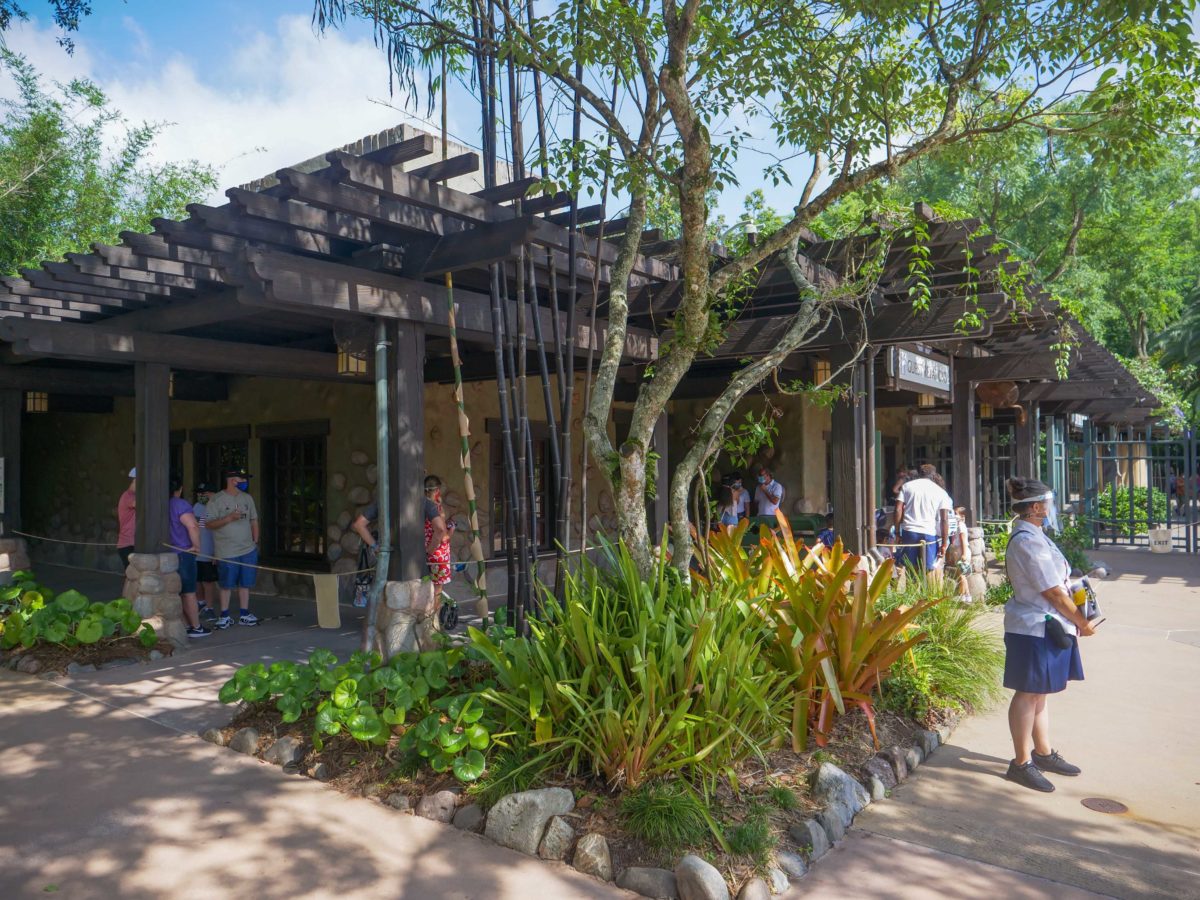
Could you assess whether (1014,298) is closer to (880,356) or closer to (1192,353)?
(880,356)

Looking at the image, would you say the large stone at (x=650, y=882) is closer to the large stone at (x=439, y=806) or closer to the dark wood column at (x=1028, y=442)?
the large stone at (x=439, y=806)

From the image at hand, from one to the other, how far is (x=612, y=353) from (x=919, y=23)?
2.61 m

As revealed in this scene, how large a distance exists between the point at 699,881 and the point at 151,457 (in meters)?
5.98

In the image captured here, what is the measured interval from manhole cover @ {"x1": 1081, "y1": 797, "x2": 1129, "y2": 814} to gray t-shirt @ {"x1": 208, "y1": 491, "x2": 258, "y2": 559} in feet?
21.9

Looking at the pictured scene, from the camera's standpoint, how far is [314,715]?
4.71 m

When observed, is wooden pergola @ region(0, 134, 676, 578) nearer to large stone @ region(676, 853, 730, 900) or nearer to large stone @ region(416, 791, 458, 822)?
large stone @ region(416, 791, 458, 822)

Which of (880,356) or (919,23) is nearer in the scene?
(919,23)

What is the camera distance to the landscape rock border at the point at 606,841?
312 cm

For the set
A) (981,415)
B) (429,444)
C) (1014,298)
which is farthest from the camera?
(981,415)

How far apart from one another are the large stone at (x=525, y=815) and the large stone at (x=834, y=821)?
101 cm

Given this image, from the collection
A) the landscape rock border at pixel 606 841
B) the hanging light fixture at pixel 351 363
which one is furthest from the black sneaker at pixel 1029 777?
the hanging light fixture at pixel 351 363

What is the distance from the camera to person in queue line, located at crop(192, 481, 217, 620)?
790 cm

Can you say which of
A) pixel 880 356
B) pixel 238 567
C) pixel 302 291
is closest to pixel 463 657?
pixel 302 291

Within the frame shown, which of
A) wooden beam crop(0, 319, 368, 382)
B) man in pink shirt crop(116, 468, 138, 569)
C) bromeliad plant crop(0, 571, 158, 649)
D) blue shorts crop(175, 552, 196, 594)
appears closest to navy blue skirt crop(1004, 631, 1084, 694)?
wooden beam crop(0, 319, 368, 382)
